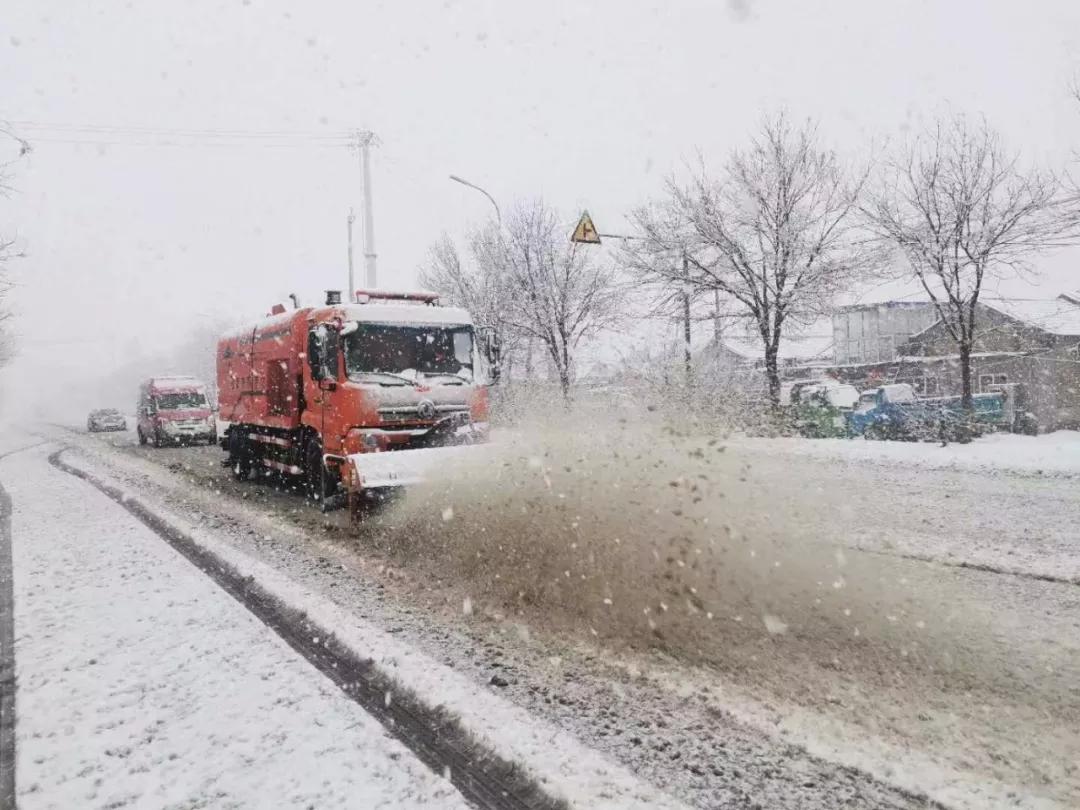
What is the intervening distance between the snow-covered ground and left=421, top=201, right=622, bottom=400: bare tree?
9628 millimetres

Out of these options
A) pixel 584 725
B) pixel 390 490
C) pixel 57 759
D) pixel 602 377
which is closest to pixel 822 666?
pixel 584 725

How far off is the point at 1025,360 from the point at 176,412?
32790mm

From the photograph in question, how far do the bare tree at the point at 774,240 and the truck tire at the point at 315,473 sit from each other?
667 inches

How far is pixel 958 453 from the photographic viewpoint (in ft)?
54.2

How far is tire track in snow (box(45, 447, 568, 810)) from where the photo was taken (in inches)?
125

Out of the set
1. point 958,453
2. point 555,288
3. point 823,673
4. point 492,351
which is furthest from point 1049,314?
point 823,673

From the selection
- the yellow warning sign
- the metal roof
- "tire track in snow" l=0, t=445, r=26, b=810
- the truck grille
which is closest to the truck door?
the truck grille

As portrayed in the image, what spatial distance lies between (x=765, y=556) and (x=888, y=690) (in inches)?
79.6

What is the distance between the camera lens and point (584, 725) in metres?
3.77

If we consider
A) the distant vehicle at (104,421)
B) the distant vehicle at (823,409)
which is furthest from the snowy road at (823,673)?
the distant vehicle at (104,421)

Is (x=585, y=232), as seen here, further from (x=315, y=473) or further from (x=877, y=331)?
(x=877, y=331)

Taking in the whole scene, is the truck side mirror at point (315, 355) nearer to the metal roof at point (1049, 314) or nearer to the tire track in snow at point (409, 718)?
the tire track in snow at point (409, 718)

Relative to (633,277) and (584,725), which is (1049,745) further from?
(633,277)

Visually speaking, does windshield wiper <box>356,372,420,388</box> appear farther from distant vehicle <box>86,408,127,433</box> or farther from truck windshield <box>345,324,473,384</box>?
distant vehicle <box>86,408,127,433</box>
